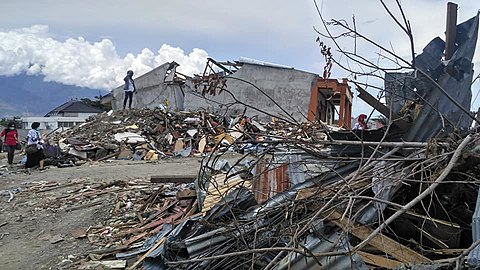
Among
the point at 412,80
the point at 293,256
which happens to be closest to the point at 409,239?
the point at 293,256

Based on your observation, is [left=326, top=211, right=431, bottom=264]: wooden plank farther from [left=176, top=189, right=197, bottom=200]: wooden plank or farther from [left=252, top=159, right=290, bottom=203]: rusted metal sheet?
[left=176, top=189, right=197, bottom=200]: wooden plank

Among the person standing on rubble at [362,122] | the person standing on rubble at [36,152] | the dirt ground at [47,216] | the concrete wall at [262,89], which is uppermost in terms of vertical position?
the concrete wall at [262,89]

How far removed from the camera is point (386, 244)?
3180 millimetres

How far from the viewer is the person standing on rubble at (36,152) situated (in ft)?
37.4

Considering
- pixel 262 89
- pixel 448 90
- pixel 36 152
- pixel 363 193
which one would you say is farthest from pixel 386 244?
pixel 262 89

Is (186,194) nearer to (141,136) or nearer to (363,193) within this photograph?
(363,193)

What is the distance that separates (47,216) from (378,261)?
5.41 meters

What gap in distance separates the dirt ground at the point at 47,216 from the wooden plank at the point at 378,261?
3.41m

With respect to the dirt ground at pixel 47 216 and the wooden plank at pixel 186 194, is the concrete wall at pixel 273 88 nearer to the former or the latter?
the dirt ground at pixel 47 216

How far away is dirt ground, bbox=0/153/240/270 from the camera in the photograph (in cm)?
521

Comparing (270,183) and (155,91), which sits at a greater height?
(155,91)

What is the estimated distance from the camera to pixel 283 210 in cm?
352

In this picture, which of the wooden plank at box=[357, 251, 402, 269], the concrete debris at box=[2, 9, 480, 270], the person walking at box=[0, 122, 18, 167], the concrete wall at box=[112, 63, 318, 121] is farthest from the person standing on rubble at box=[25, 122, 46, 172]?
the wooden plank at box=[357, 251, 402, 269]

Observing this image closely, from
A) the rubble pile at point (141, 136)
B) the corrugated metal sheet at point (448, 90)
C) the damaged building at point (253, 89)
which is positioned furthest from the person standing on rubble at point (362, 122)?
the damaged building at point (253, 89)
